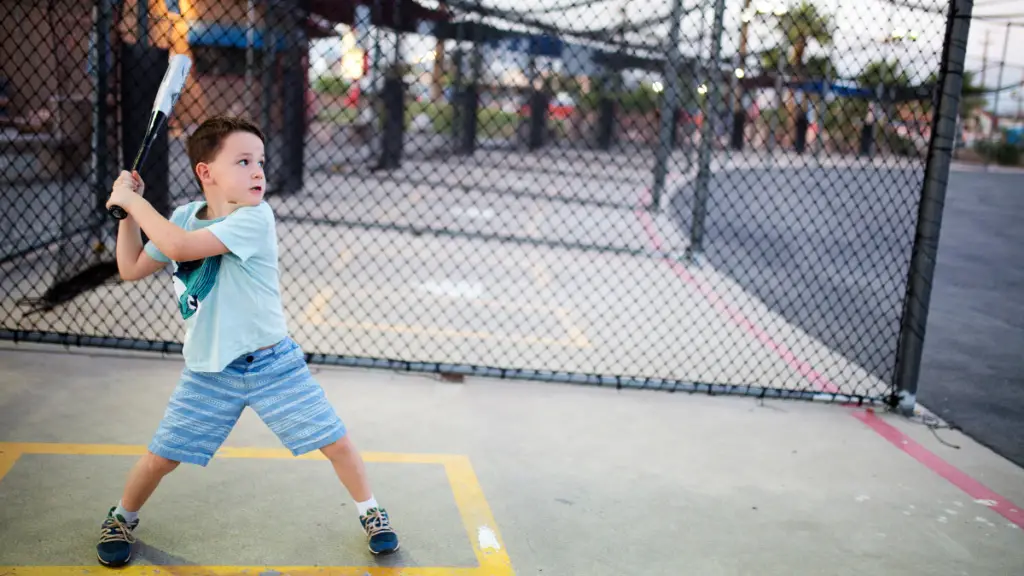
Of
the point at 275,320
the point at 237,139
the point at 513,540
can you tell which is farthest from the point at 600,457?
the point at 237,139

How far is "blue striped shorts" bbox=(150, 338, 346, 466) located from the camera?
2865 mm

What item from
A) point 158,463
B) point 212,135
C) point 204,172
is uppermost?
point 212,135

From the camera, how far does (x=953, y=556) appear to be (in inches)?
135

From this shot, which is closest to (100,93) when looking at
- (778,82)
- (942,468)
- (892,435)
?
(892,435)

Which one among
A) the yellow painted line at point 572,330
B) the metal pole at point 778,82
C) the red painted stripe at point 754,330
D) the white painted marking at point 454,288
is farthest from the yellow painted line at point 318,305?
the metal pole at point 778,82

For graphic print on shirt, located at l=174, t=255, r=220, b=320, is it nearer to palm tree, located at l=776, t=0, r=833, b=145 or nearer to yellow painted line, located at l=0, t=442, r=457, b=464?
yellow painted line, located at l=0, t=442, r=457, b=464

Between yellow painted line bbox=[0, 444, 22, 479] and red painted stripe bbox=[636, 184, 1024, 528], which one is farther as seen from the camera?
red painted stripe bbox=[636, 184, 1024, 528]

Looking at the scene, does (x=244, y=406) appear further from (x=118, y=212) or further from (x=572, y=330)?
(x=572, y=330)

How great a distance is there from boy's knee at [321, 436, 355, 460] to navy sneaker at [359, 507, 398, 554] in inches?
9.3

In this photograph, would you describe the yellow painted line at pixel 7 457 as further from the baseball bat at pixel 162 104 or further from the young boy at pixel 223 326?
the baseball bat at pixel 162 104

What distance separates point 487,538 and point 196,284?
1321 mm

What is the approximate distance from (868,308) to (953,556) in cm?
514

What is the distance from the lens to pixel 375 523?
121 inches

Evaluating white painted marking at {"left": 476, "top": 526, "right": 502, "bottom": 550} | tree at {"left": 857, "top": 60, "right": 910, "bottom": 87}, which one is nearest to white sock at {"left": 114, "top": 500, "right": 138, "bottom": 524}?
white painted marking at {"left": 476, "top": 526, "right": 502, "bottom": 550}
